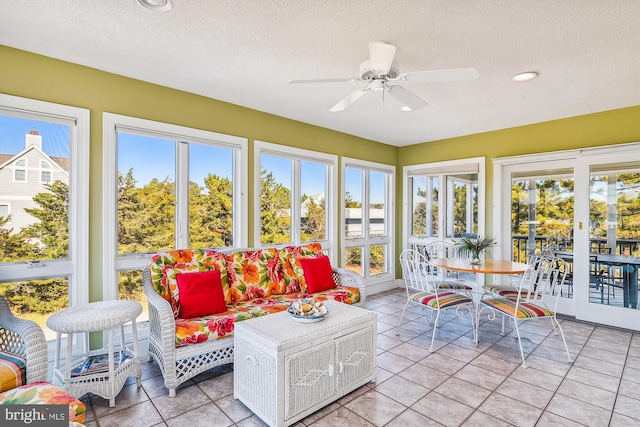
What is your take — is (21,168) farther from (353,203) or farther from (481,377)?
(481,377)

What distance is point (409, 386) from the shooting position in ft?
8.46

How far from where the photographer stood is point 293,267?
3809 mm

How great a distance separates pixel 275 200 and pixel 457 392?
112 inches

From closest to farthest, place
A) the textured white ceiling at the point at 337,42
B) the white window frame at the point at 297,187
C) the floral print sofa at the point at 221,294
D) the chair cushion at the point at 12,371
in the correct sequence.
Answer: the chair cushion at the point at 12,371 < the textured white ceiling at the point at 337,42 < the floral print sofa at the point at 221,294 < the white window frame at the point at 297,187

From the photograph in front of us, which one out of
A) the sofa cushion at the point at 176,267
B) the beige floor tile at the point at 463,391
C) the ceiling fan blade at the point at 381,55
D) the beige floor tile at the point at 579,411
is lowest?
the beige floor tile at the point at 579,411

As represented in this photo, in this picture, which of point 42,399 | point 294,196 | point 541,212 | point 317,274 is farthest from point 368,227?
point 42,399

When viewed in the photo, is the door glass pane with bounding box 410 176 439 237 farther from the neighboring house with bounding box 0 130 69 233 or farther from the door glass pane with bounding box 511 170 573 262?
the neighboring house with bounding box 0 130 69 233

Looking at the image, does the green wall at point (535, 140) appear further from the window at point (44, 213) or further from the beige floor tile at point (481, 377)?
the window at point (44, 213)

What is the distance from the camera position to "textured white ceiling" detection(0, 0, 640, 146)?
6.50 feet

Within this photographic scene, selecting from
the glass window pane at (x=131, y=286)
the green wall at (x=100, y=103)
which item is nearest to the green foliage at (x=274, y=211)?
the green wall at (x=100, y=103)

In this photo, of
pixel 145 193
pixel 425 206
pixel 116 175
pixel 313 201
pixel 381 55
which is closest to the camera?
pixel 381 55

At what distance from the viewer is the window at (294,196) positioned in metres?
4.10

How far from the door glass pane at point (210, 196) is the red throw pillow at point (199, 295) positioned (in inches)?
27.6

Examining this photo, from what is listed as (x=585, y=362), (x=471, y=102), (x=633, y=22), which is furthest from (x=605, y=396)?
(x=471, y=102)
